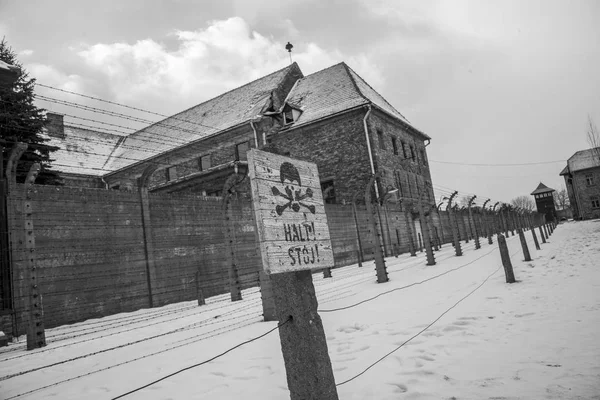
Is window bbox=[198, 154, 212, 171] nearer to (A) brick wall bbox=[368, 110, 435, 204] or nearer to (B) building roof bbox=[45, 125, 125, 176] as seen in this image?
(B) building roof bbox=[45, 125, 125, 176]

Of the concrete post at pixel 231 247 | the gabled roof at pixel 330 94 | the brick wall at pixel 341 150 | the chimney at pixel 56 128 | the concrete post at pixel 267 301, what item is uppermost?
the chimney at pixel 56 128

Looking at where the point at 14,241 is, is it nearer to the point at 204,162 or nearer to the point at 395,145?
the point at 204,162

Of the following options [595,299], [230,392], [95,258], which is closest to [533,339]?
[595,299]

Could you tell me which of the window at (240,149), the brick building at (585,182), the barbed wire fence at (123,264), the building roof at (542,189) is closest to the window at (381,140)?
the window at (240,149)

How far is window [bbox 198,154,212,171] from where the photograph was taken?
22.0 metres

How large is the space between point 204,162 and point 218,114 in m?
3.33

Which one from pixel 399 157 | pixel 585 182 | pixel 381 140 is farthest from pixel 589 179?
Result: pixel 381 140

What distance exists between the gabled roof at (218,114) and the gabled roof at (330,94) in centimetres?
162

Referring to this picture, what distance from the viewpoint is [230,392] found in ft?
8.93

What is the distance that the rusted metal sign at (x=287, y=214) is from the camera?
193 cm

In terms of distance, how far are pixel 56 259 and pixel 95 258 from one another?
635mm

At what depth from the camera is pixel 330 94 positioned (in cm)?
2133

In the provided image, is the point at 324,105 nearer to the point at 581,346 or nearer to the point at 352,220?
the point at 352,220

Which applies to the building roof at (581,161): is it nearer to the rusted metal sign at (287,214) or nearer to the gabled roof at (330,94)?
the gabled roof at (330,94)
